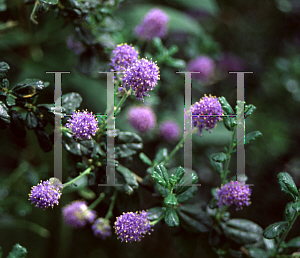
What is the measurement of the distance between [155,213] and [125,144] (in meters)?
0.26

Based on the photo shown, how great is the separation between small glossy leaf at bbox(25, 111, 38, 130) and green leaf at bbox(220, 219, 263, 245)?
0.74 m

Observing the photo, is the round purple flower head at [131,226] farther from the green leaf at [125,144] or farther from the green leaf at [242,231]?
the green leaf at [242,231]

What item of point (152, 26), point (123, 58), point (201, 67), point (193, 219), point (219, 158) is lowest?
point (193, 219)

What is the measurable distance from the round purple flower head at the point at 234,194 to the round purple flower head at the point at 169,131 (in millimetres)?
684

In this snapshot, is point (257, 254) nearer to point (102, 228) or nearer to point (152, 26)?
point (102, 228)

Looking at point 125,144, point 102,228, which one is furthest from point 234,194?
point 102,228

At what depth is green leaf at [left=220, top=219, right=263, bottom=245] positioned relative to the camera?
1.11m

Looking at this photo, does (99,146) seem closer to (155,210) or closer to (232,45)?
(155,210)

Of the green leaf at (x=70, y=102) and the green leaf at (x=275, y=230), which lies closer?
the green leaf at (x=275, y=230)

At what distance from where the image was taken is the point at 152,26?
1.55m

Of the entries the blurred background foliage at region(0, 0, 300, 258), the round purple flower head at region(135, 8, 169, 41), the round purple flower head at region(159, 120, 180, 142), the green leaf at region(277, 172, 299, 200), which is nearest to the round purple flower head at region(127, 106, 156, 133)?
the blurred background foliage at region(0, 0, 300, 258)

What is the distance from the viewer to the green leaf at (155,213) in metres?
1.05

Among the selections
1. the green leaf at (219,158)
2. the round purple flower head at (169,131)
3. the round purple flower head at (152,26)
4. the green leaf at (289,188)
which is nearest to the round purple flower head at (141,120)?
the round purple flower head at (169,131)

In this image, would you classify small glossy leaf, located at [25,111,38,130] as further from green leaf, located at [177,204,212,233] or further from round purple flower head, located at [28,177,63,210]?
green leaf, located at [177,204,212,233]
